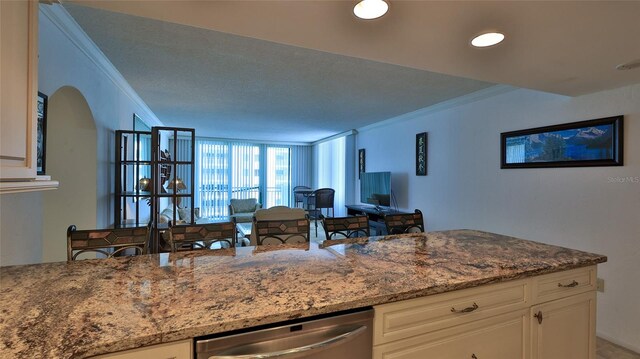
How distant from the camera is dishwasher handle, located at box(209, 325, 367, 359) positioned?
2.88ft

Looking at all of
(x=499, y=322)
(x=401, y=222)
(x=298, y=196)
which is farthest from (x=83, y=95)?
(x=298, y=196)

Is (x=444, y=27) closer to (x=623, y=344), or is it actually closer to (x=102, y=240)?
(x=102, y=240)

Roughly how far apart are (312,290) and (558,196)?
2.90 metres

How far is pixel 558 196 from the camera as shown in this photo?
9.05 feet

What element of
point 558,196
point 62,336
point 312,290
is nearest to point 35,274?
point 62,336

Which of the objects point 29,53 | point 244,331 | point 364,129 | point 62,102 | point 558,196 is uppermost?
point 364,129

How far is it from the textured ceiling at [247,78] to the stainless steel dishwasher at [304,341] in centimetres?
204

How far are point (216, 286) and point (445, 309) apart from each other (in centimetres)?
96

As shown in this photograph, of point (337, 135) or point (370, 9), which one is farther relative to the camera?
point (337, 135)

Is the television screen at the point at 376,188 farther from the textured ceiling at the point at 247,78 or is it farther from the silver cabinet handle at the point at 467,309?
the silver cabinet handle at the point at 467,309

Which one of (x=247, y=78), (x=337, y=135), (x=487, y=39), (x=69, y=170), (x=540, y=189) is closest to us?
(x=487, y=39)

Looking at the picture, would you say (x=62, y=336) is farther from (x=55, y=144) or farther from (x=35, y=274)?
(x=55, y=144)

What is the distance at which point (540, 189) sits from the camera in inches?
115

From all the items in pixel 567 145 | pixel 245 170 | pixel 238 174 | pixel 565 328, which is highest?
pixel 567 145
